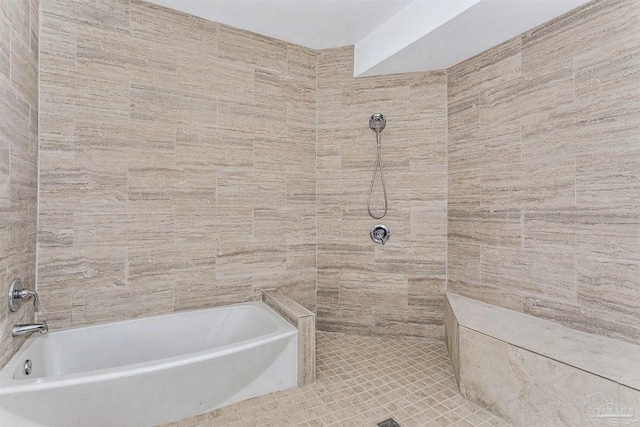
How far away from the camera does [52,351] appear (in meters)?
1.70

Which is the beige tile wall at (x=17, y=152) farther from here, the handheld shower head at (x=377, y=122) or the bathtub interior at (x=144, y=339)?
the handheld shower head at (x=377, y=122)

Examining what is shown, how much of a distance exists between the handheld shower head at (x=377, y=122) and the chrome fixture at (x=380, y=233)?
2.45 feet

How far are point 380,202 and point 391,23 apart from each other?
1.28 meters

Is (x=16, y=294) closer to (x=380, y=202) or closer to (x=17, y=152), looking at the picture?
(x=17, y=152)

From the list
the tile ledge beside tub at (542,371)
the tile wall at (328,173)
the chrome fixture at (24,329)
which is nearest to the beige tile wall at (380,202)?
the tile wall at (328,173)

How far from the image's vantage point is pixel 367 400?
5.47 feet

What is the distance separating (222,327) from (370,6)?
2.39 meters

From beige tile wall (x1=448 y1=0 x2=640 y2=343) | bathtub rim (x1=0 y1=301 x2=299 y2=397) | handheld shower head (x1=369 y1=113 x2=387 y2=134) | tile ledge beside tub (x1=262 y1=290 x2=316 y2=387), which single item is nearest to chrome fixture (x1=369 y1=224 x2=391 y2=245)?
beige tile wall (x1=448 y1=0 x2=640 y2=343)

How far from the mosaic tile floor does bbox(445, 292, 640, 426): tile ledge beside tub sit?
123 millimetres

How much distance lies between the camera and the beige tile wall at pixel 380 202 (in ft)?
8.00

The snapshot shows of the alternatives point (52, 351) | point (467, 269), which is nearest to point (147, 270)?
point (52, 351)

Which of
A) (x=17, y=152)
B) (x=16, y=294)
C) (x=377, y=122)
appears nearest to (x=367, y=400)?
(x=16, y=294)

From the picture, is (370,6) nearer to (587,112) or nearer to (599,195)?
(587,112)

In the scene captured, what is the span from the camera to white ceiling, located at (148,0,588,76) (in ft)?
5.79
